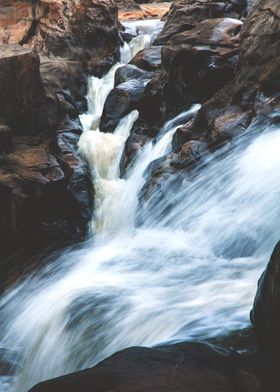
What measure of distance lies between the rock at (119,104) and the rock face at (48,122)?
716 millimetres

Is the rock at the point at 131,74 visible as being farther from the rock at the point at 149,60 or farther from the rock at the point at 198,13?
the rock at the point at 198,13

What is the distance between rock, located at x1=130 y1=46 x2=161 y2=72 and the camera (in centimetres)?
1434

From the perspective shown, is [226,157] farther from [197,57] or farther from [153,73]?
[153,73]

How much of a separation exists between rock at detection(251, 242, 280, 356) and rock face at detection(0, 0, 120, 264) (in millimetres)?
5544

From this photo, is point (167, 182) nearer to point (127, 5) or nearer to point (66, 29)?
point (66, 29)

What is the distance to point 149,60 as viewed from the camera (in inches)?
571

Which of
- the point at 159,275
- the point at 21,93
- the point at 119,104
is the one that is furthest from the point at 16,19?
the point at 159,275

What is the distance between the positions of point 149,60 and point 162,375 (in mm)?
12047

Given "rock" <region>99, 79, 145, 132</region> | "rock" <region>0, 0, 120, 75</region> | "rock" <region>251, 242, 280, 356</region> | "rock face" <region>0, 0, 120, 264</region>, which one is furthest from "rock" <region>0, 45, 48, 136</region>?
"rock" <region>251, 242, 280, 356</region>

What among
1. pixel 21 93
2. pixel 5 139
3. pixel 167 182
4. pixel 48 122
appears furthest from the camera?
pixel 48 122

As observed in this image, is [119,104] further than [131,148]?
Yes

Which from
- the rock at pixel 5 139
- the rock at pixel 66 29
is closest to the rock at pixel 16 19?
the rock at pixel 66 29

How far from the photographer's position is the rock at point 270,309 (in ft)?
12.7

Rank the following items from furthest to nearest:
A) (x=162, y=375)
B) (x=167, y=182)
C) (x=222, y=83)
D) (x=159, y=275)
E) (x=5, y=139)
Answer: (x=222, y=83)
(x=5, y=139)
(x=167, y=182)
(x=159, y=275)
(x=162, y=375)
